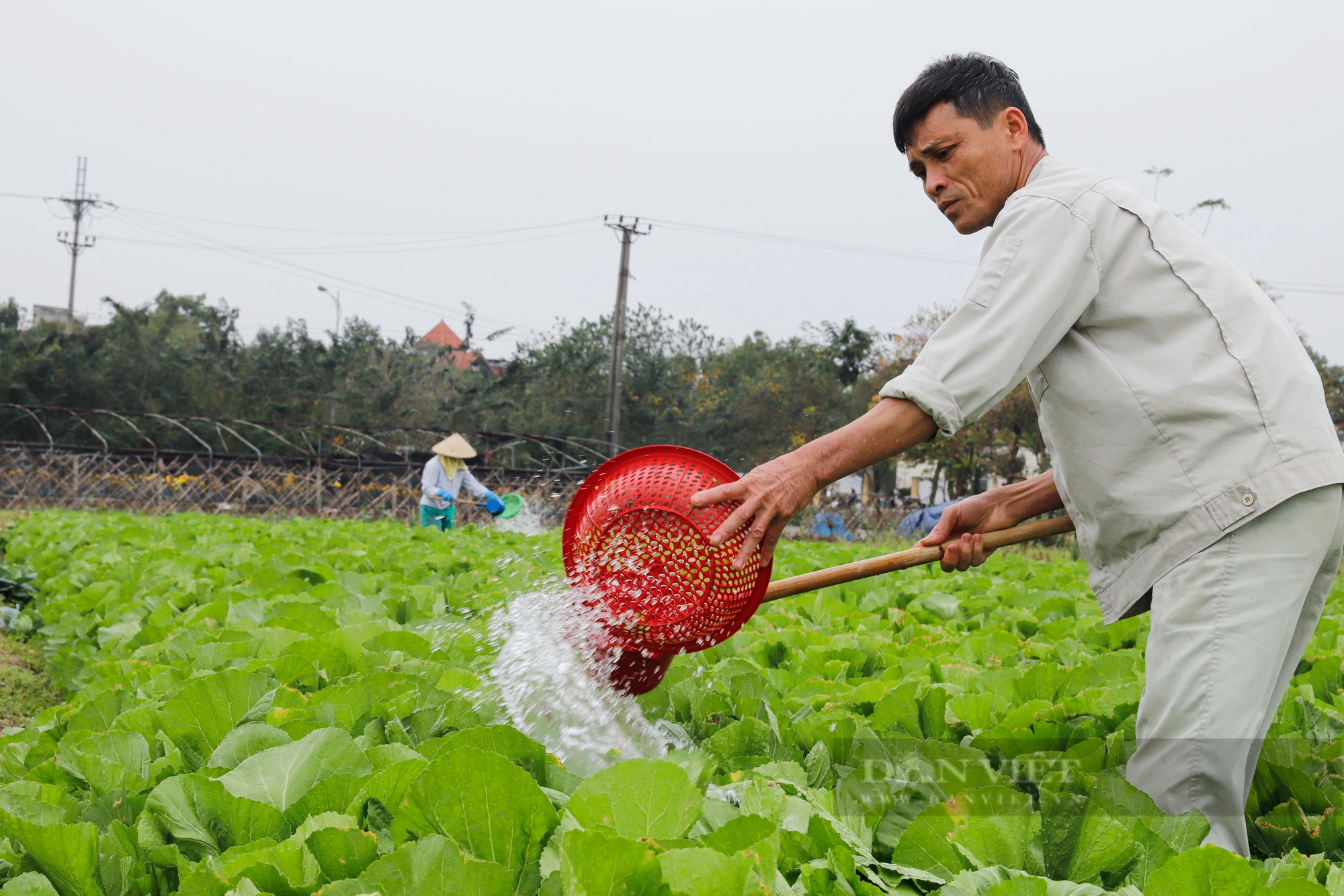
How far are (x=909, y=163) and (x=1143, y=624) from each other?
232 centimetres

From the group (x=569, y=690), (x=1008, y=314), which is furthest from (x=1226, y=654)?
(x=569, y=690)

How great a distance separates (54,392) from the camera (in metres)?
34.5

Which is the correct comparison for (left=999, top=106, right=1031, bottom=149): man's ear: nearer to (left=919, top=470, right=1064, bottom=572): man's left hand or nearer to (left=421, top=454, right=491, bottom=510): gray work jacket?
(left=919, top=470, right=1064, bottom=572): man's left hand

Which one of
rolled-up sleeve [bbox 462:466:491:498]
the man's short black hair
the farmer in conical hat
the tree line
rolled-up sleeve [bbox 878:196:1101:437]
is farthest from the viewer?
the tree line

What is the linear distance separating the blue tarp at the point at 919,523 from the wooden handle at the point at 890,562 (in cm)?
1671

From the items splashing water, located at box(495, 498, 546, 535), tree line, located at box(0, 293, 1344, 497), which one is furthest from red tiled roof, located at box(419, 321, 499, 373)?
splashing water, located at box(495, 498, 546, 535)

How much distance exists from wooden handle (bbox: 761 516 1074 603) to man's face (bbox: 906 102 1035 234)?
0.68 metres

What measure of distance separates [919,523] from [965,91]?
1874cm

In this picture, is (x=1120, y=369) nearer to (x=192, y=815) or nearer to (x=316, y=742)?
(x=316, y=742)

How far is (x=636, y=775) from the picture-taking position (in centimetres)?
139

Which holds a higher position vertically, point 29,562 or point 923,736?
point 923,736

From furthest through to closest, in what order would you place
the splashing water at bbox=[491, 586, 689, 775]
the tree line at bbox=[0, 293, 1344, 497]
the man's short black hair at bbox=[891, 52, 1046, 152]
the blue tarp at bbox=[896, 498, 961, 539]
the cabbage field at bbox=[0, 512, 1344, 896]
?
the tree line at bbox=[0, 293, 1344, 497]
the blue tarp at bbox=[896, 498, 961, 539]
the splashing water at bbox=[491, 586, 689, 775]
the man's short black hair at bbox=[891, 52, 1046, 152]
the cabbage field at bbox=[0, 512, 1344, 896]

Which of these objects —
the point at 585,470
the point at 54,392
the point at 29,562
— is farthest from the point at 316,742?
the point at 54,392

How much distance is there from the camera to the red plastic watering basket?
2.16 metres
